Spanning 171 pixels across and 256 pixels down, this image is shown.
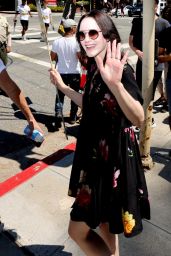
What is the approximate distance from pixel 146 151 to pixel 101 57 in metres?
2.07

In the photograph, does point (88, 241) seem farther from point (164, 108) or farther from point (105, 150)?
point (164, 108)

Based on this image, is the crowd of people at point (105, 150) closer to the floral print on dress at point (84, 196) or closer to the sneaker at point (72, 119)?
the floral print on dress at point (84, 196)

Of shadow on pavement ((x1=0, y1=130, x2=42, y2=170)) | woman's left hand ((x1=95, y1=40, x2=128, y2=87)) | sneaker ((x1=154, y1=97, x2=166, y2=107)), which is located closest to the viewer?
woman's left hand ((x1=95, y1=40, x2=128, y2=87))

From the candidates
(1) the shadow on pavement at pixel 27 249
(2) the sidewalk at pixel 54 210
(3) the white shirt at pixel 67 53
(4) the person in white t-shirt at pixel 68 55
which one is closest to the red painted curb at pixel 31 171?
(2) the sidewalk at pixel 54 210

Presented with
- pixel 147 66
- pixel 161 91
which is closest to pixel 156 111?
pixel 161 91

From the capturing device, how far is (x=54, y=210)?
3213 mm

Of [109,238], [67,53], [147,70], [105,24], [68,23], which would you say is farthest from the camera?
[67,53]

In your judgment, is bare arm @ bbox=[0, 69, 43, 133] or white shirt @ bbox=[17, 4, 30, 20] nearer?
bare arm @ bbox=[0, 69, 43, 133]

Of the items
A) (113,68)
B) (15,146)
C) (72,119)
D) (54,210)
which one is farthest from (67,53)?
(113,68)

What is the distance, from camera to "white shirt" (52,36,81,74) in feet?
16.5

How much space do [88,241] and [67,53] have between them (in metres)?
3.55

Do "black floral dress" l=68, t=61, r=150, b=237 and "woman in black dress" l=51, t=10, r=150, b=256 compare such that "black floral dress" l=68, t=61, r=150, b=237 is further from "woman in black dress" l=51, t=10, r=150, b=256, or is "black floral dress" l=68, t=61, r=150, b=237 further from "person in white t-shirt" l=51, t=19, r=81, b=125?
"person in white t-shirt" l=51, t=19, r=81, b=125

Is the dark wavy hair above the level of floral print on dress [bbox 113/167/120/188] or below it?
above

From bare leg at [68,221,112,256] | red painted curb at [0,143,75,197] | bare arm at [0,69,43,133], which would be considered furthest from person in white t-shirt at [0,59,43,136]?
bare leg at [68,221,112,256]
